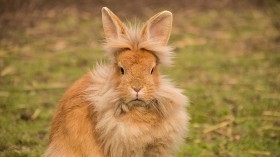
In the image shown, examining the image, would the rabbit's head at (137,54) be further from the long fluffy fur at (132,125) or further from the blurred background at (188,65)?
the blurred background at (188,65)

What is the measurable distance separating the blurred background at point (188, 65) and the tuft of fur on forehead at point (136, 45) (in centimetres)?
127

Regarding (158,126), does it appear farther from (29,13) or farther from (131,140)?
(29,13)

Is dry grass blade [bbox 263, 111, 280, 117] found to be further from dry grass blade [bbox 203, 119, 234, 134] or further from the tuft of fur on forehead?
the tuft of fur on forehead

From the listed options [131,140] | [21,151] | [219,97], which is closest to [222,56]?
[219,97]

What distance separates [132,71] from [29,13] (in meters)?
6.81

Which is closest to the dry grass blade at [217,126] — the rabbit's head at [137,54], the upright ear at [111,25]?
the rabbit's head at [137,54]

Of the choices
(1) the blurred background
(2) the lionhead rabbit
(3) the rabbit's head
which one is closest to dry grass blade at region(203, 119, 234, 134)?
(1) the blurred background

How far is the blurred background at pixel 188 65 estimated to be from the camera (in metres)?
4.90

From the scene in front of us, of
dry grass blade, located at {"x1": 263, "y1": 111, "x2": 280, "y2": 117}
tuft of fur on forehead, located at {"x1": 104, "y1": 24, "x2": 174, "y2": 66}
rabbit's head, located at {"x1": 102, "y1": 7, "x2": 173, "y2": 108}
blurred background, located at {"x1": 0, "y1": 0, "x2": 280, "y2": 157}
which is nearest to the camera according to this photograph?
rabbit's head, located at {"x1": 102, "y1": 7, "x2": 173, "y2": 108}

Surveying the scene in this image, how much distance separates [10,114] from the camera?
525 centimetres

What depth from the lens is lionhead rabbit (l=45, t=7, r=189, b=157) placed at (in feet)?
10.8

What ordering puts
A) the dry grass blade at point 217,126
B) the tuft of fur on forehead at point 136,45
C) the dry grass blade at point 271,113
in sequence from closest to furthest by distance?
1. the tuft of fur on forehead at point 136,45
2. the dry grass blade at point 217,126
3. the dry grass blade at point 271,113

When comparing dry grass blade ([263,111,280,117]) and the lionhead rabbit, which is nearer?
the lionhead rabbit

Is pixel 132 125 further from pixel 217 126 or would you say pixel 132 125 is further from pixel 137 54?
pixel 217 126
